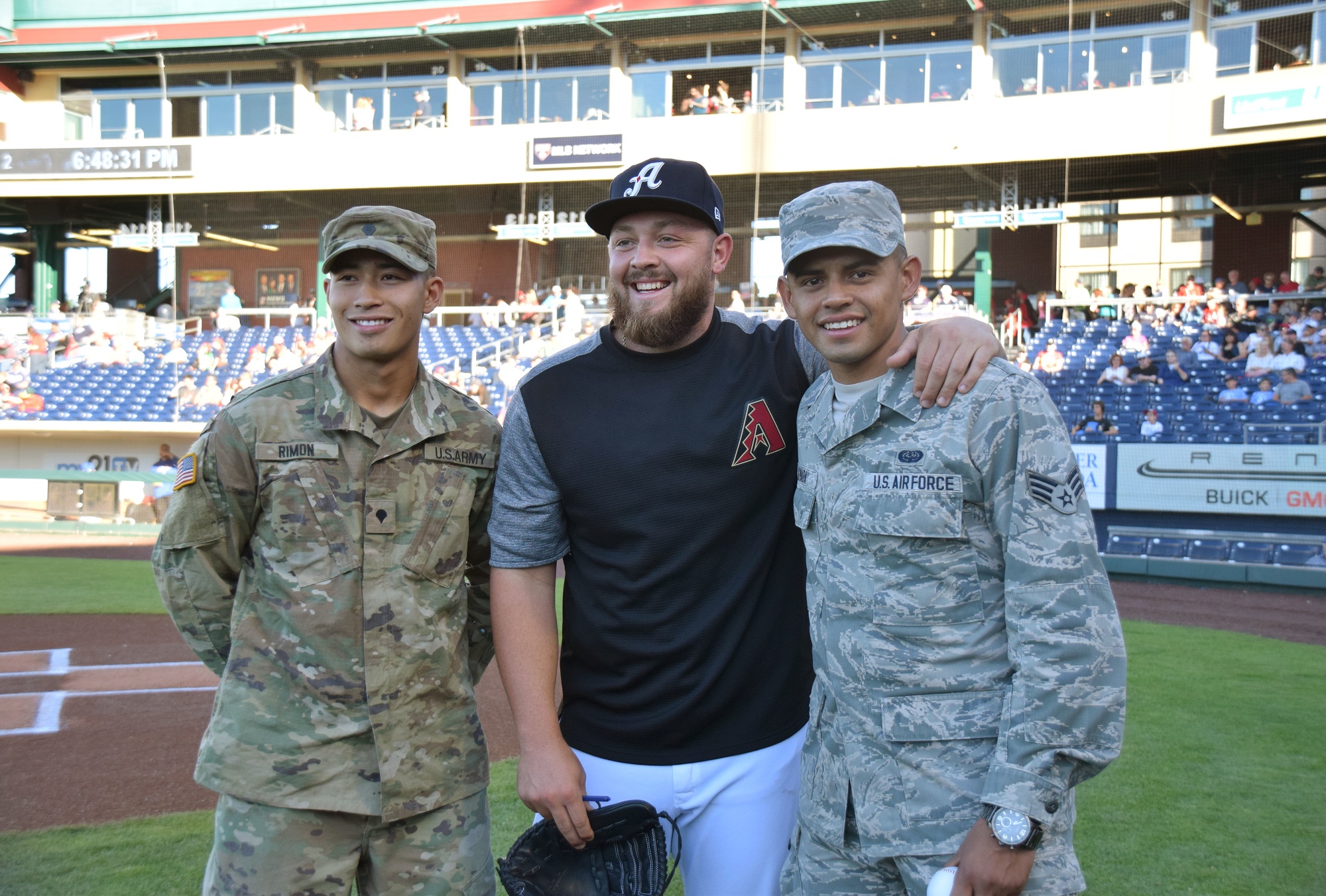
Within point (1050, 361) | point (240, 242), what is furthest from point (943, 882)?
point (240, 242)

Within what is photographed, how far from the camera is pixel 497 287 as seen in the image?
1207 inches

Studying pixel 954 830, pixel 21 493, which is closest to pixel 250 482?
pixel 954 830

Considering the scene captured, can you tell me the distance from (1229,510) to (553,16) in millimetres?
20392

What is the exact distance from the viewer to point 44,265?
31.5 metres

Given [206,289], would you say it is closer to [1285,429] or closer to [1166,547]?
[1166,547]

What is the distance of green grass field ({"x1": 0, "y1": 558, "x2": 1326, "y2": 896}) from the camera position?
423cm

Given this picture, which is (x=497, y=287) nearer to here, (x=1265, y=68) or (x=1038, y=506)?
(x=1265, y=68)

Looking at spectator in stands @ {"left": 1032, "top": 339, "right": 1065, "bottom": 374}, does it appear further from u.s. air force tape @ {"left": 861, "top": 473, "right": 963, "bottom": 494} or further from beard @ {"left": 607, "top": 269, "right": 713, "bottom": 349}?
u.s. air force tape @ {"left": 861, "top": 473, "right": 963, "bottom": 494}

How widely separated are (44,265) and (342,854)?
34713 mm

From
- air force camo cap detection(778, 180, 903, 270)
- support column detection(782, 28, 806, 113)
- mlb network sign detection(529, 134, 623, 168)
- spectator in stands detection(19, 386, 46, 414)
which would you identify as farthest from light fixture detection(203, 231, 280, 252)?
air force camo cap detection(778, 180, 903, 270)

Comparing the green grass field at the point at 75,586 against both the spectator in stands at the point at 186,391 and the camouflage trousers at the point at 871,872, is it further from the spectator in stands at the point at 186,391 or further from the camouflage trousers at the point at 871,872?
the camouflage trousers at the point at 871,872

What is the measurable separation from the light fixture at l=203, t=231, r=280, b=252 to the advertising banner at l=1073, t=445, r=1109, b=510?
84.4 feet

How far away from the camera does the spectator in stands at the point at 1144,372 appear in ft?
56.2

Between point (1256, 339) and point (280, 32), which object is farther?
point (280, 32)
